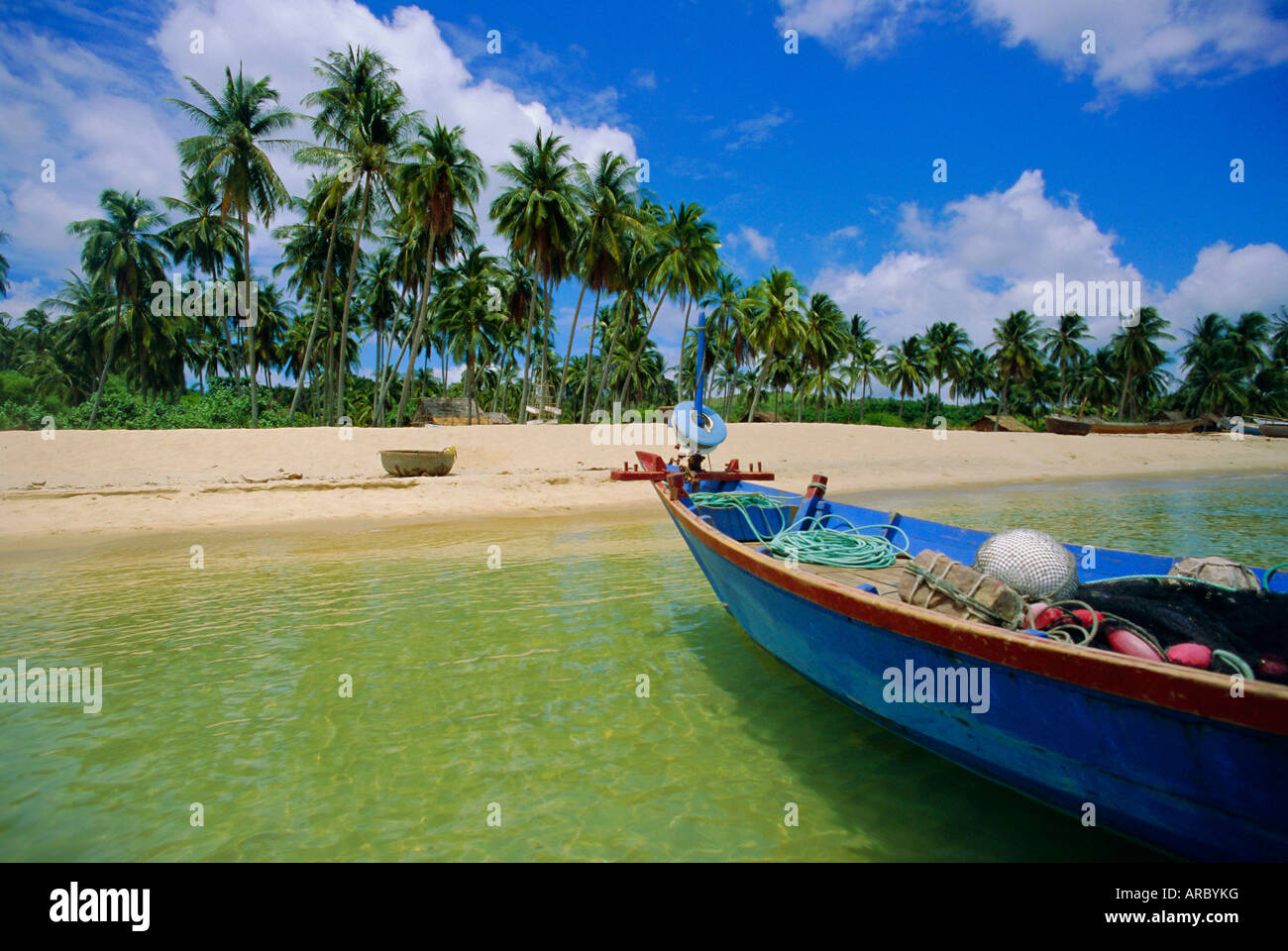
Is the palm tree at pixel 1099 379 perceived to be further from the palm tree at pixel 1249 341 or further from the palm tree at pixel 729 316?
the palm tree at pixel 729 316

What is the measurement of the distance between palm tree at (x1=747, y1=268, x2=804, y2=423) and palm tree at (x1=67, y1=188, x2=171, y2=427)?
3368cm

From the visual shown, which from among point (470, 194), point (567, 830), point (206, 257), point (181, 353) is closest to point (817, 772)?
point (567, 830)

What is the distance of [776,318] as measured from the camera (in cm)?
3944

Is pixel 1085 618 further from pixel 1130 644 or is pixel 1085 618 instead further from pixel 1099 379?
pixel 1099 379

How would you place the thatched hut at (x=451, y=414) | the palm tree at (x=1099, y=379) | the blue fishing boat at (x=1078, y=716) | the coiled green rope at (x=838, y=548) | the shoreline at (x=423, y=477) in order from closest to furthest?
1. the blue fishing boat at (x=1078, y=716)
2. the coiled green rope at (x=838, y=548)
3. the shoreline at (x=423, y=477)
4. the thatched hut at (x=451, y=414)
5. the palm tree at (x=1099, y=379)

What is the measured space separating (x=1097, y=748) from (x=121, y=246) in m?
44.8

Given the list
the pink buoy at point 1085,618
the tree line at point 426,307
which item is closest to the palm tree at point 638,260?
the tree line at point 426,307

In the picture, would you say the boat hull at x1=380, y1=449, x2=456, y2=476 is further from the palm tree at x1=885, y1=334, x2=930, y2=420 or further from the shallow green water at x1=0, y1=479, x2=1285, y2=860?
the palm tree at x1=885, y1=334, x2=930, y2=420

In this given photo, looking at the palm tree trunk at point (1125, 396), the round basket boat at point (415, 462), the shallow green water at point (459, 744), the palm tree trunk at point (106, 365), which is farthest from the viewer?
the palm tree trunk at point (1125, 396)

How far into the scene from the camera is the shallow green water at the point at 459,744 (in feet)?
10.5

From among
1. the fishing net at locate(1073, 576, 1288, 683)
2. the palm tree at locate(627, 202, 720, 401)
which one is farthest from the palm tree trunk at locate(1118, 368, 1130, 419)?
the fishing net at locate(1073, 576, 1288, 683)

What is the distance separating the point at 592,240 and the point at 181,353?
108 feet

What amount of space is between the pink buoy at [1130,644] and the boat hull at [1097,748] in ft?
1.63
